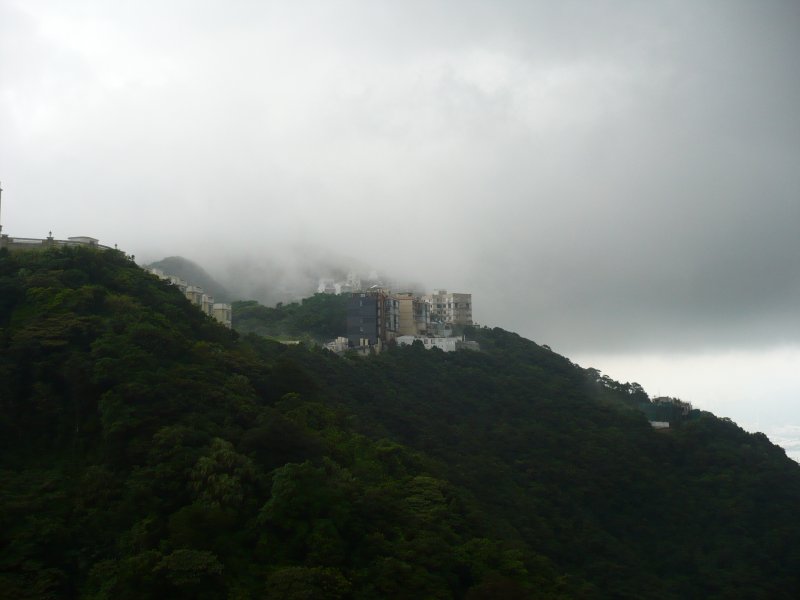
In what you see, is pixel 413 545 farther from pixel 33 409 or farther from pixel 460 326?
pixel 460 326

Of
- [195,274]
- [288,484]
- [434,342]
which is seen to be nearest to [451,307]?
[434,342]

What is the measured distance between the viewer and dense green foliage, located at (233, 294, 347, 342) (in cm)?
5956

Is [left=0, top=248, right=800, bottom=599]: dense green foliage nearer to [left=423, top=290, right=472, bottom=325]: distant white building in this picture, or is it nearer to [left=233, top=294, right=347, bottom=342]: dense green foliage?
[left=233, top=294, right=347, bottom=342]: dense green foliage

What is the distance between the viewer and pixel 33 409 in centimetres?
2338

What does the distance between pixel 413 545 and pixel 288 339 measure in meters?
33.7

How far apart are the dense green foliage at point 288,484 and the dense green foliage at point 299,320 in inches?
491

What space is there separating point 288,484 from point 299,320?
1610 inches

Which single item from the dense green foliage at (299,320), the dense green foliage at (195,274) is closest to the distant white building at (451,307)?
the dense green foliage at (299,320)

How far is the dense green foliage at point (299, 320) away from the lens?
5956 cm

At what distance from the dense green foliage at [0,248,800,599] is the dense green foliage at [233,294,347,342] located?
12.5 m

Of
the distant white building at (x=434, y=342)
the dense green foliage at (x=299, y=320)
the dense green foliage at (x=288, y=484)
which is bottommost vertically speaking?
the dense green foliage at (x=288, y=484)

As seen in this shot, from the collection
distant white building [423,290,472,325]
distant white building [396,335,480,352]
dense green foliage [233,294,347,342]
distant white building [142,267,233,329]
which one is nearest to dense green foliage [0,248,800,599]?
distant white building [142,267,233,329]

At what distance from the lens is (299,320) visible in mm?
62094

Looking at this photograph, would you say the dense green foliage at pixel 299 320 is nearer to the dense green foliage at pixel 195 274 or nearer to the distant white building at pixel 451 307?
the distant white building at pixel 451 307
